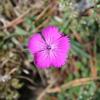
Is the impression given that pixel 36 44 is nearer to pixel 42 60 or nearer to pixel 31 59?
pixel 42 60

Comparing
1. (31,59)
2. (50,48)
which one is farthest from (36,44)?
(31,59)

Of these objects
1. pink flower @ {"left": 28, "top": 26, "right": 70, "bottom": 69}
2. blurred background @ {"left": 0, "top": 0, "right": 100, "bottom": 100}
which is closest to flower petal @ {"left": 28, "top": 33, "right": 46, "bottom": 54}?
pink flower @ {"left": 28, "top": 26, "right": 70, "bottom": 69}

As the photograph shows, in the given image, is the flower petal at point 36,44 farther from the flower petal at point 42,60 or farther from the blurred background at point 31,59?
the blurred background at point 31,59

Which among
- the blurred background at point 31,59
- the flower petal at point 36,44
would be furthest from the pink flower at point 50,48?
the blurred background at point 31,59

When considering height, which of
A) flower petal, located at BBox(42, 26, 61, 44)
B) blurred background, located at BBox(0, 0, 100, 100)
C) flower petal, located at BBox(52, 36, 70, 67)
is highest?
blurred background, located at BBox(0, 0, 100, 100)

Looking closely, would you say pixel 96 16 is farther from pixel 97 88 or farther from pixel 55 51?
pixel 97 88

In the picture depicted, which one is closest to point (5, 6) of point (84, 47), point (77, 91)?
point (84, 47)

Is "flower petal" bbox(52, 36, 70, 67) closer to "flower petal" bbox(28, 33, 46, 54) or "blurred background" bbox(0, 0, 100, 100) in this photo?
"flower petal" bbox(28, 33, 46, 54)
